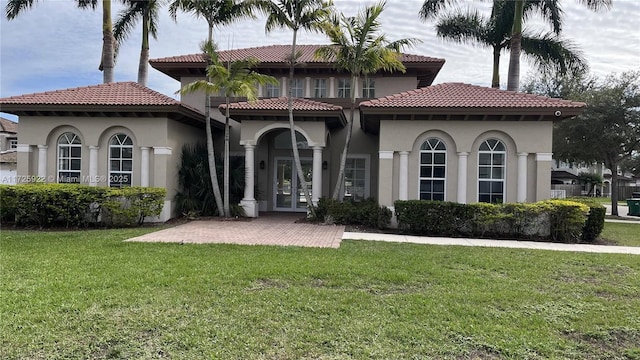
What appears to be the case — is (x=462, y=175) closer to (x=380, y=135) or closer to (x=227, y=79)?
(x=380, y=135)

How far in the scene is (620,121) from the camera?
64.2 ft

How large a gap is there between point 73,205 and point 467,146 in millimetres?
12599

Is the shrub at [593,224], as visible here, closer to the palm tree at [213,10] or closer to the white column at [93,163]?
the palm tree at [213,10]

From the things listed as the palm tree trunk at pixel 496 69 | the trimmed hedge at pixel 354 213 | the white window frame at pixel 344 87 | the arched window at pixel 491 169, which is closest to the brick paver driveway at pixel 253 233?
the trimmed hedge at pixel 354 213

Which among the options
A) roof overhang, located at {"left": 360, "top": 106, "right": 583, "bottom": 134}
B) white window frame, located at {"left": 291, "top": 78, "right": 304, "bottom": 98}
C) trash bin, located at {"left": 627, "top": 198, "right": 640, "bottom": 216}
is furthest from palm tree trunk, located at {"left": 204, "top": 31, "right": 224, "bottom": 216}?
trash bin, located at {"left": 627, "top": 198, "right": 640, "bottom": 216}

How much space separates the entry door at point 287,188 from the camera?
57.8ft

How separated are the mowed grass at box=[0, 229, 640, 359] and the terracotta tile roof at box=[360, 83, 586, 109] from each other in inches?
235

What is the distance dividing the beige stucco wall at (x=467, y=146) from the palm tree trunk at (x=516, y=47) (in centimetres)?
703

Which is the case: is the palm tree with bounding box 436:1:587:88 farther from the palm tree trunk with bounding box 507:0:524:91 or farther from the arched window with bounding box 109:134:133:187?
the arched window with bounding box 109:134:133:187

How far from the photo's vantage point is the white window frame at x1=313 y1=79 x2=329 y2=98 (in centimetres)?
1805

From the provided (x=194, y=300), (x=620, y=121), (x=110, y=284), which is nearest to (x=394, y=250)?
(x=194, y=300)

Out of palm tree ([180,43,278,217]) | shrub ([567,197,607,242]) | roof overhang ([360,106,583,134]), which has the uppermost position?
palm tree ([180,43,278,217])

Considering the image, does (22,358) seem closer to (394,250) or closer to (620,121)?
(394,250)

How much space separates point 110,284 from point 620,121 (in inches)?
919
